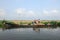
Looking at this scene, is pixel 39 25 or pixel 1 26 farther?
pixel 39 25

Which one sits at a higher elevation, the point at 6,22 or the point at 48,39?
the point at 6,22

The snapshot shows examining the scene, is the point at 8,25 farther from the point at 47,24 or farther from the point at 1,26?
the point at 47,24

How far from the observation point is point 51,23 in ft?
67.6

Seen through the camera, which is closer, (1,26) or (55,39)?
(55,39)

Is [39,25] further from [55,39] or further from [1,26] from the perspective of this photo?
[55,39]

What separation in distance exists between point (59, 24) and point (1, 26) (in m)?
8.20

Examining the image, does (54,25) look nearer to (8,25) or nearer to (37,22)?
(37,22)

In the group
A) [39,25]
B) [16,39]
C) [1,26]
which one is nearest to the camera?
[16,39]

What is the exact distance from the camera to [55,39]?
9.65m

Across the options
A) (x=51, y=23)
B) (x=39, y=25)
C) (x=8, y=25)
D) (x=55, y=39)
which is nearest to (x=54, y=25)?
(x=51, y=23)

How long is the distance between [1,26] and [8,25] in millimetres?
954

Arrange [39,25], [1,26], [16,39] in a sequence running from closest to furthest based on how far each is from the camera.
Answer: [16,39], [1,26], [39,25]

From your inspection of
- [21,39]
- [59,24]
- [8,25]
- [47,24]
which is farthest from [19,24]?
[21,39]

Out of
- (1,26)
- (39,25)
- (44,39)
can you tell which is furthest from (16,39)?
(39,25)
